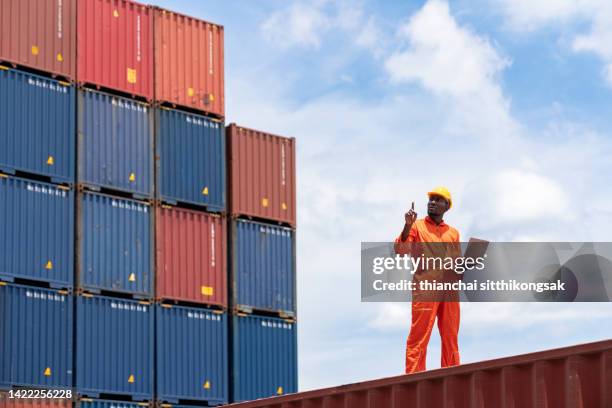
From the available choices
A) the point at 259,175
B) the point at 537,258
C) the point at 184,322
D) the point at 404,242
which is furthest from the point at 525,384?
the point at 259,175

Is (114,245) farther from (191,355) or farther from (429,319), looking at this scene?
(429,319)

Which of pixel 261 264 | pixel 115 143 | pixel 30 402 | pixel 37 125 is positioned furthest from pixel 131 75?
pixel 30 402

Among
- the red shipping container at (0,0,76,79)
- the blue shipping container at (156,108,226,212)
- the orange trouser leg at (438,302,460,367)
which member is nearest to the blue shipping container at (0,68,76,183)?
the red shipping container at (0,0,76,79)

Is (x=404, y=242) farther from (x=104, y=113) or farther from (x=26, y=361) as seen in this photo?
(x=104, y=113)

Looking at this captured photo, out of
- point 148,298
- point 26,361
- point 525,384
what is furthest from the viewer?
point 148,298

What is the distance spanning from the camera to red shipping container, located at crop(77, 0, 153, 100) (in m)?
32.2

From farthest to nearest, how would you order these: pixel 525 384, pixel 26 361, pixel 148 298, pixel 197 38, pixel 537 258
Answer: pixel 197 38
pixel 148 298
pixel 26 361
pixel 537 258
pixel 525 384

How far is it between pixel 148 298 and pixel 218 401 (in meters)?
3.08

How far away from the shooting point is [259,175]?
35.2 metres

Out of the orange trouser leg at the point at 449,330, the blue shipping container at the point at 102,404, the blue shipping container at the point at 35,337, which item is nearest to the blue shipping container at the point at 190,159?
the blue shipping container at the point at 35,337

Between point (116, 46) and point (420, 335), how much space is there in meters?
20.3

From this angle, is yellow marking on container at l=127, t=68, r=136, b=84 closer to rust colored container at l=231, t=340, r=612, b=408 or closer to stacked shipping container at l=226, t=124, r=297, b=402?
stacked shipping container at l=226, t=124, r=297, b=402

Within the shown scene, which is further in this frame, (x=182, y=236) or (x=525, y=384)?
(x=182, y=236)

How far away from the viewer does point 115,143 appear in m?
32.1
